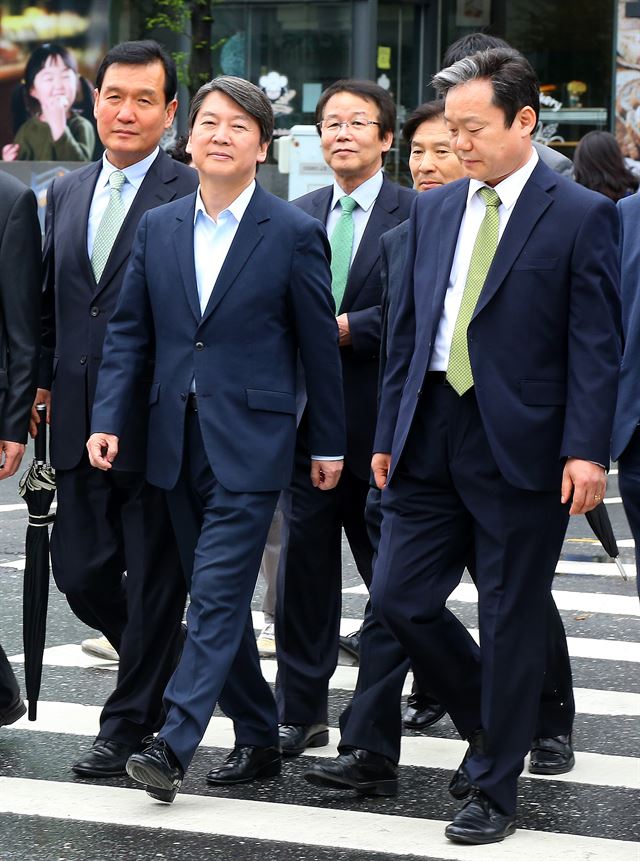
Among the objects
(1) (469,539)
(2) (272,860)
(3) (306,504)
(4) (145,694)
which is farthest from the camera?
(3) (306,504)

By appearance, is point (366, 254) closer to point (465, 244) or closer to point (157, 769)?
point (465, 244)

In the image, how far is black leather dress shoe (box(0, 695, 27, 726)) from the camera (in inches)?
220

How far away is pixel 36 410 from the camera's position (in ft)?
18.9

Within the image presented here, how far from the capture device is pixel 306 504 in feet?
19.1

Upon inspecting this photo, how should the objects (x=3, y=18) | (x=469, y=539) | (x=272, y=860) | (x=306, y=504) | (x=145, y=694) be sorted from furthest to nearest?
1. (x=3, y=18)
2. (x=306, y=504)
3. (x=145, y=694)
4. (x=469, y=539)
5. (x=272, y=860)

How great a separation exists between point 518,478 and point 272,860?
1.24 m

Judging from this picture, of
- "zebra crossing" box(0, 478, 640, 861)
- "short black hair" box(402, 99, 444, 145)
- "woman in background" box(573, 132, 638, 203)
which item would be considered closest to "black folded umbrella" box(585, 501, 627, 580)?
"zebra crossing" box(0, 478, 640, 861)

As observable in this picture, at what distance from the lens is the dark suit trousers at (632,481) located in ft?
16.8

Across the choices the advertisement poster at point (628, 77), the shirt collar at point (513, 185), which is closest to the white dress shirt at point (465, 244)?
the shirt collar at point (513, 185)

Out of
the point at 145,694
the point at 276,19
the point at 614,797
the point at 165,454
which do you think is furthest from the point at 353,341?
the point at 276,19

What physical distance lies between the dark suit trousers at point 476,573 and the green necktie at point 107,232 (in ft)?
4.51

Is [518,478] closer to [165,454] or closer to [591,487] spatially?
[591,487]

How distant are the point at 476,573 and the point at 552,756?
0.87 m

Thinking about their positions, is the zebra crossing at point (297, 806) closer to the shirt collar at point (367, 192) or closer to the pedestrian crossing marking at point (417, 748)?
the pedestrian crossing marking at point (417, 748)
